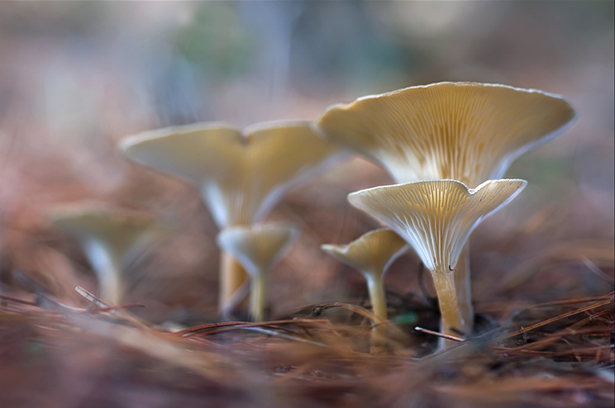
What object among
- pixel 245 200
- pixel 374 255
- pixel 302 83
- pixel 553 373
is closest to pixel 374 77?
pixel 302 83

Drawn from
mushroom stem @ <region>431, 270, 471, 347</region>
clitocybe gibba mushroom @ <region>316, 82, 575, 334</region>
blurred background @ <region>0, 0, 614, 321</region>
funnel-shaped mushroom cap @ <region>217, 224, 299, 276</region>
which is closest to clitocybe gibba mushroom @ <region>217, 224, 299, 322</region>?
funnel-shaped mushroom cap @ <region>217, 224, 299, 276</region>

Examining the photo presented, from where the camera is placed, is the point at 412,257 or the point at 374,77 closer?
the point at 412,257

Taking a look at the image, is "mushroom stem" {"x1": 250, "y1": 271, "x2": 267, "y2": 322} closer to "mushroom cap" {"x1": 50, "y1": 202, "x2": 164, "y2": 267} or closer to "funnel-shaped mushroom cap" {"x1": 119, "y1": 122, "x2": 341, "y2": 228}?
"funnel-shaped mushroom cap" {"x1": 119, "y1": 122, "x2": 341, "y2": 228}

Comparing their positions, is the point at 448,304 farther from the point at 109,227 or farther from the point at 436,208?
the point at 109,227

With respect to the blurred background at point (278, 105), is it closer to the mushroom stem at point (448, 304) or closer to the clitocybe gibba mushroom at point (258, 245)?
the clitocybe gibba mushroom at point (258, 245)

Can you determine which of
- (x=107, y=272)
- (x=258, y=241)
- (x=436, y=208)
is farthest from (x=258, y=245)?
(x=107, y=272)

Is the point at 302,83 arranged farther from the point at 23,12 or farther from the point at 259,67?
the point at 23,12
